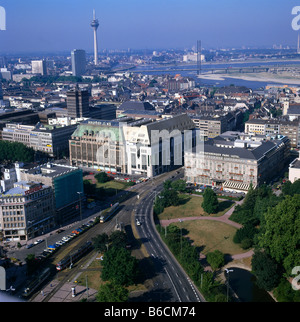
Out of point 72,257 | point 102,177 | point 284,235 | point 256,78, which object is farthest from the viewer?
point 256,78

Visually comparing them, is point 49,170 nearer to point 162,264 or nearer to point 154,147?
point 154,147

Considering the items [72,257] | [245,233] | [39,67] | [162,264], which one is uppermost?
[39,67]

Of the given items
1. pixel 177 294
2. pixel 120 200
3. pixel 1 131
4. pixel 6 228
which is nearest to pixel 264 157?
pixel 120 200

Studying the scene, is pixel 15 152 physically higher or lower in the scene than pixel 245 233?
higher

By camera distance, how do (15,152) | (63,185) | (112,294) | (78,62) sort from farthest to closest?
(78,62) → (15,152) → (63,185) → (112,294)

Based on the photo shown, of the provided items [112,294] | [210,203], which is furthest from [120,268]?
[210,203]

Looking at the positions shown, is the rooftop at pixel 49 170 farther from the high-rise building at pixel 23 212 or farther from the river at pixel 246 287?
the river at pixel 246 287
